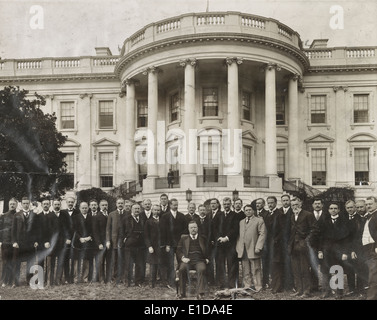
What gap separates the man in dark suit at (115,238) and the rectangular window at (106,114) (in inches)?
301

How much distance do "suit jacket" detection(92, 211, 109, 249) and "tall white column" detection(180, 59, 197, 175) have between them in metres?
4.54

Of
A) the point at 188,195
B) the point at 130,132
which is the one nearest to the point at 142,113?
the point at 130,132

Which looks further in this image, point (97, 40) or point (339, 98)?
point (339, 98)

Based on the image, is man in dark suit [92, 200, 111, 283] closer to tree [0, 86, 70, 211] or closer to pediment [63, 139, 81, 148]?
tree [0, 86, 70, 211]

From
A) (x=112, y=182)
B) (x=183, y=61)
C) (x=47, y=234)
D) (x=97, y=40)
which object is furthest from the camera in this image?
(x=183, y=61)

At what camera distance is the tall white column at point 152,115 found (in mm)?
14148

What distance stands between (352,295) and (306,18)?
25.2ft

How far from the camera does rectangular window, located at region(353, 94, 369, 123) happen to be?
14859 millimetres

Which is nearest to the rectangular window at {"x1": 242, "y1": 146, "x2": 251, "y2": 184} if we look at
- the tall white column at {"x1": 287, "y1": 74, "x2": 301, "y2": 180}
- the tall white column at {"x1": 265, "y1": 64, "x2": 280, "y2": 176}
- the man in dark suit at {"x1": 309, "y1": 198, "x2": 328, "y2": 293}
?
the tall white column at {"x1": 265, "y1": 64, "x2": 280, "y2": 176}

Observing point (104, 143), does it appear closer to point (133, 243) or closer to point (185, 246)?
point (133, 243)

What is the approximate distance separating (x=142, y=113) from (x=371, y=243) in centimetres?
1059

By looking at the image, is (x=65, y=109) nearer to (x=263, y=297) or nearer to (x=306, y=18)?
(x=306, y=18)

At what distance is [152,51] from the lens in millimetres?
16859
